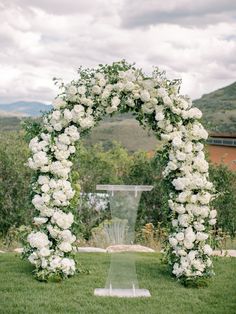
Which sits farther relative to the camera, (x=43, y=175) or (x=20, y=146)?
(x=20, y=146)

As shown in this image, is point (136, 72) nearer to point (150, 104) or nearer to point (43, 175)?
point (150, 104)

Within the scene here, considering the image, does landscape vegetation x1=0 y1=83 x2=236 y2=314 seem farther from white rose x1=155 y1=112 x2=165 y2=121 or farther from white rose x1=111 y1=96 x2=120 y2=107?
white rose x1=111 y1=96 x2=120 y2=107

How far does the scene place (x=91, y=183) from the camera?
1623cm

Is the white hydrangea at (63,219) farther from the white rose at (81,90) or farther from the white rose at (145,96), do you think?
the white rose at (145,96)

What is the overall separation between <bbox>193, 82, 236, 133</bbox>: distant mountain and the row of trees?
39.4 m

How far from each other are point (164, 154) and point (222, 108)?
79012 millimetres

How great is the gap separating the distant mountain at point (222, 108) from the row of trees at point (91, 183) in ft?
129

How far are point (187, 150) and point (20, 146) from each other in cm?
804

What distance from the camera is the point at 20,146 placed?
647 inches

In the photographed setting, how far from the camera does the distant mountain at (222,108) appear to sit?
232 ft

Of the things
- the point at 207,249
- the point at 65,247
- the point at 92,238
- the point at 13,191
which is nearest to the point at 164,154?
the point at 207,249

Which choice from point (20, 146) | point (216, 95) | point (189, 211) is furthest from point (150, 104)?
point (216, 95)

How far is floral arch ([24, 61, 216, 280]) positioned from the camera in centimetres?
923

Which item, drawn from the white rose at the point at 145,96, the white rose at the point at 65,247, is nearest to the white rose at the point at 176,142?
the white rose at the point at 145,96
